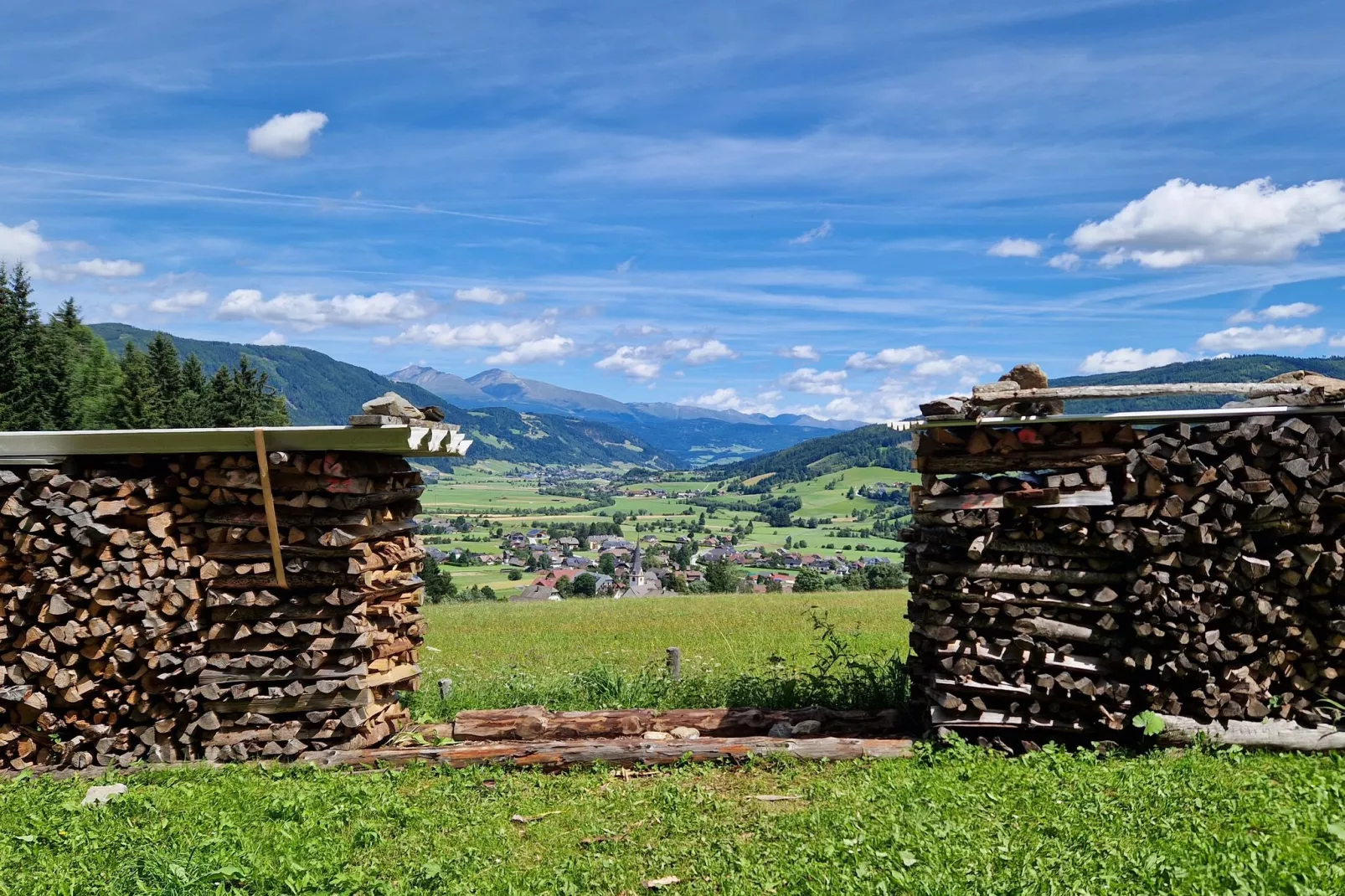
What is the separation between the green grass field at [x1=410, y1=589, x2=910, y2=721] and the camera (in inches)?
431

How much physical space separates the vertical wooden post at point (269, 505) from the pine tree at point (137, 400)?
61309 millimetres

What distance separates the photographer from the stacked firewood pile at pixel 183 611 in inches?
349

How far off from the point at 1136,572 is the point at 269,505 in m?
8.47

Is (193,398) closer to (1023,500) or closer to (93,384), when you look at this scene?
(93,384)

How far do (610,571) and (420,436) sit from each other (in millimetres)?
60024

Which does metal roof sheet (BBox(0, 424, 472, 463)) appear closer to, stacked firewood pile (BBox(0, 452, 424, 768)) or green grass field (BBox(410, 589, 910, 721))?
stacked firewood pile (BBox(0, 452, 424, 768))

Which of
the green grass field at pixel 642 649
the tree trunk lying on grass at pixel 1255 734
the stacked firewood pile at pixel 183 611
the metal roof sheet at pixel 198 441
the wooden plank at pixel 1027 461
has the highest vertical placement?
the metal roof sheet at pixel 198 441


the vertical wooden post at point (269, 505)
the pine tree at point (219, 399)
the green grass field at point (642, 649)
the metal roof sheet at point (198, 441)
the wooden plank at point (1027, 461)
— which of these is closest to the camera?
the wooden plank at point (1027, 461)

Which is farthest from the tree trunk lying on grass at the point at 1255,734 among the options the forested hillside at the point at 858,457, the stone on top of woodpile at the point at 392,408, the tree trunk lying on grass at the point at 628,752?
the forested hillside at the point at 858,457

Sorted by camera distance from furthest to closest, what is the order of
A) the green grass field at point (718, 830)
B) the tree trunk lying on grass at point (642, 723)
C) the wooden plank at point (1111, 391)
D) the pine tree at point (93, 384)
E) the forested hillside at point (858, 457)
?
the forested hillside at point (858, 457) < the pine tree at point (93, 384) < the tree trunk lying on grass at point (642, 723) < the wooden plank at point (1111, 391) < the green grass field at point (718, 830)

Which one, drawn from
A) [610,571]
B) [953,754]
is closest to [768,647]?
[953,754]

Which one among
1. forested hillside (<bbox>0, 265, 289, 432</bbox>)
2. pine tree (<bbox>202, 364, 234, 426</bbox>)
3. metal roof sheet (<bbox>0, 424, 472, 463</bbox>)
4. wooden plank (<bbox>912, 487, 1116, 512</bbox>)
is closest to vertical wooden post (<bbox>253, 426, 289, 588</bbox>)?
metal roof sheet (<bbox>0, 424, 472, 463</bbox>)

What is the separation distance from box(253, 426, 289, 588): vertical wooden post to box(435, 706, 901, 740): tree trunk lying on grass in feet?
7.84

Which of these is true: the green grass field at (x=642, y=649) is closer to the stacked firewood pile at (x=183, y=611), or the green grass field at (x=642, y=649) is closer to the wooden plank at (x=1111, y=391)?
the stacked firewood pile at (x=183, y=611)
